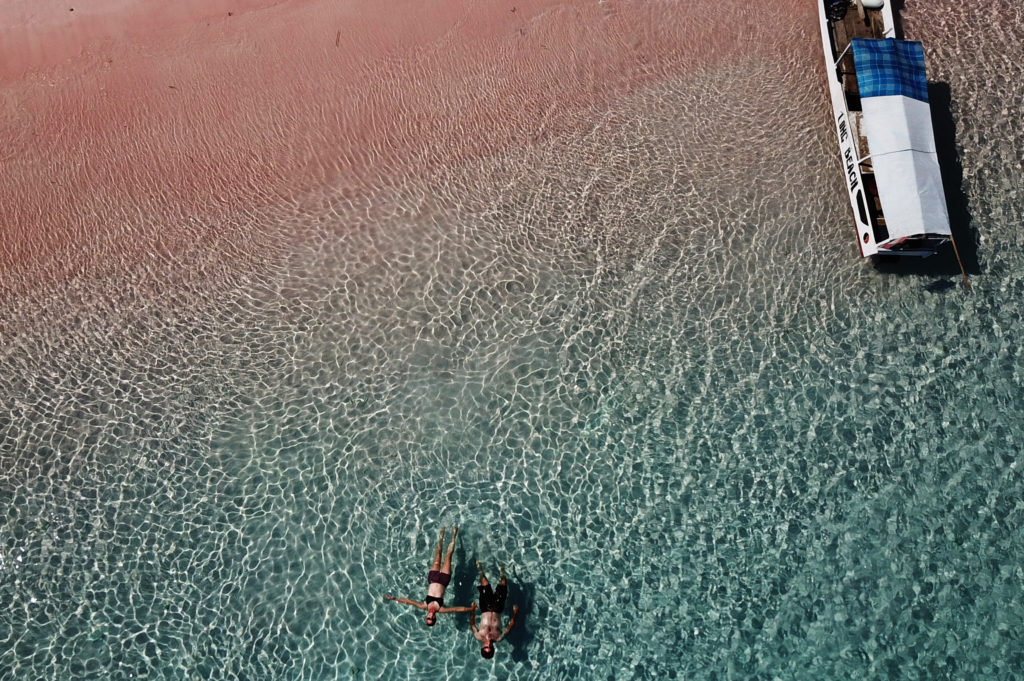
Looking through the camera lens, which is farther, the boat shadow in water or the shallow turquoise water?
the boat shadow in water

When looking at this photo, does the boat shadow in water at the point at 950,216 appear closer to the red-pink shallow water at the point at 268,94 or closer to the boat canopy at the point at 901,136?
the boat canopy at the point at 901,136

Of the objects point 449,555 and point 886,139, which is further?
point 886,139

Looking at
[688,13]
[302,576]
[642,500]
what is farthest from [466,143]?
[302,576]

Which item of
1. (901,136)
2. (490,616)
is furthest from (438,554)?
(901,136)

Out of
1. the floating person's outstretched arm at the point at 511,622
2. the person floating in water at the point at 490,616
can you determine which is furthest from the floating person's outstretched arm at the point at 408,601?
the floating person's outstretched arm at the point at 511,622

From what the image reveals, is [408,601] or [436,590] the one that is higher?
[436,590]

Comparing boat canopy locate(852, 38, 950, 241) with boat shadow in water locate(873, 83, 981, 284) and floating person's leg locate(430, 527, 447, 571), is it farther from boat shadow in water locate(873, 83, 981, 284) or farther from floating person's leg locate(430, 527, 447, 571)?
floating person's leg locate(430, 527, 447, 571)

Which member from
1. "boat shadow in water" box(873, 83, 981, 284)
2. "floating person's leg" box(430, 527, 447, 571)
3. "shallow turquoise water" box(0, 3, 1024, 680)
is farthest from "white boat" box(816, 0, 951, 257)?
"floating person's leg" box(430, 527, 447, 571)

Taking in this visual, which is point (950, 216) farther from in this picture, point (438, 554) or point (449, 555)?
point (438, 554)
